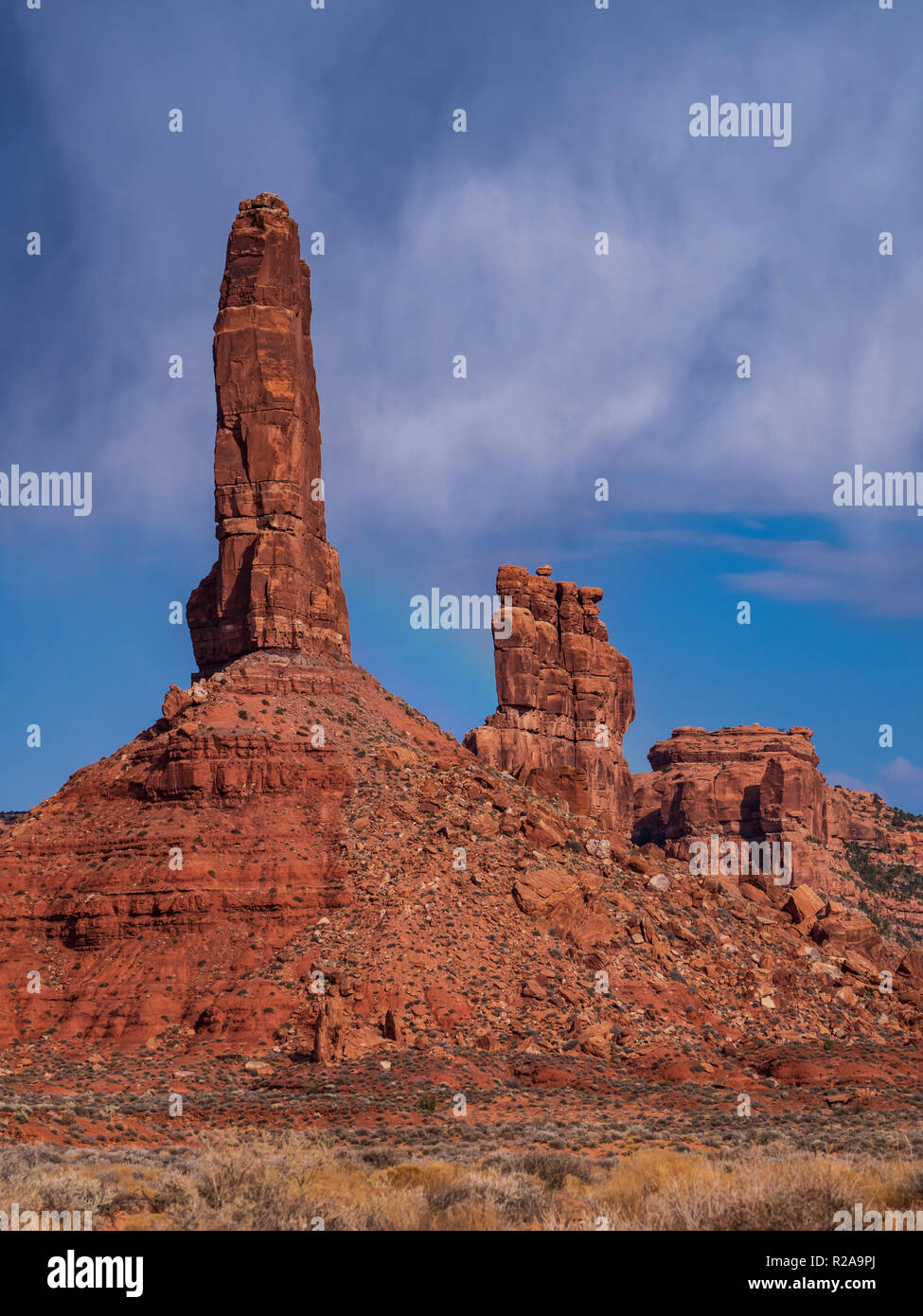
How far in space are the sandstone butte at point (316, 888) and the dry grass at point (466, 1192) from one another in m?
21.3

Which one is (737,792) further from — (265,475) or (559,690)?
(265,475)

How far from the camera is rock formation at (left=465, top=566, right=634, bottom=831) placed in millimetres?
117875

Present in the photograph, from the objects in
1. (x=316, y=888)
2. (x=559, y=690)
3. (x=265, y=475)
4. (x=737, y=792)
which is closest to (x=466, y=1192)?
(x=316, y=888)

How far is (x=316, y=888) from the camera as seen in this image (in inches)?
2041

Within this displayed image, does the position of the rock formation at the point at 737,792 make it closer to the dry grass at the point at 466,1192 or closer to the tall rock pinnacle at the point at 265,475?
the tall rock pinnacle at the point at 265,475

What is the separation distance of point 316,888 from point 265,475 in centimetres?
2345

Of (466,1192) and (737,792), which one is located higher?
(737,792)

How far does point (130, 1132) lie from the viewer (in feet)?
108

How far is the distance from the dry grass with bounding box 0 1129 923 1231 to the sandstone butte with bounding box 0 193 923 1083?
70.0 ft

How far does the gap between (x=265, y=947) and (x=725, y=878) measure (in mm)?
27940

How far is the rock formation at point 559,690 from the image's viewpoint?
118 meters

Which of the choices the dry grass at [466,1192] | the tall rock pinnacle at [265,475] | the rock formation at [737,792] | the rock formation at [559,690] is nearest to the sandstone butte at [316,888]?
the tall rock pinnacle at [265,475]
